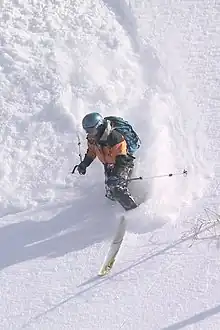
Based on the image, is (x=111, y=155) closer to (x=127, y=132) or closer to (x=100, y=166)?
(x=127, y=132)

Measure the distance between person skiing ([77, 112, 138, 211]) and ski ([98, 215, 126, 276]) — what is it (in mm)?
251

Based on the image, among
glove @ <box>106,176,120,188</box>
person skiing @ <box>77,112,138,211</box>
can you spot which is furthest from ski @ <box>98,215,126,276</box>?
glove @ <box>106,176,120,188</box>

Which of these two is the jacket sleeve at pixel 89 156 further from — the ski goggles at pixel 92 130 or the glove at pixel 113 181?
the ski goggles at pixel 92 130

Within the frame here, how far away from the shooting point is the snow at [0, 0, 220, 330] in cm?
826

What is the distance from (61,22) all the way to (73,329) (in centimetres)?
581

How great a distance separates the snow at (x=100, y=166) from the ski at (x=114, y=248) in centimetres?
7

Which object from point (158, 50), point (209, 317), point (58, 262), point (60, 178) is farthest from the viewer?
point (158, 50)

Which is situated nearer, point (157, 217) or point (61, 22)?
point (157, 217)

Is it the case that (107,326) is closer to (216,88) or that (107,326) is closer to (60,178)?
(60,178)

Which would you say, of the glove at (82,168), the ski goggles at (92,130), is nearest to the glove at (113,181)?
the glove at (82,168)

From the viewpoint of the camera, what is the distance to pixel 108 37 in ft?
39.4

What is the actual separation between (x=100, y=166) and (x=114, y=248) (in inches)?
60.8

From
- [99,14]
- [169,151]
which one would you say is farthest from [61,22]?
[169,151]

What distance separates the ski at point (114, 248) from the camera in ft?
28.4
